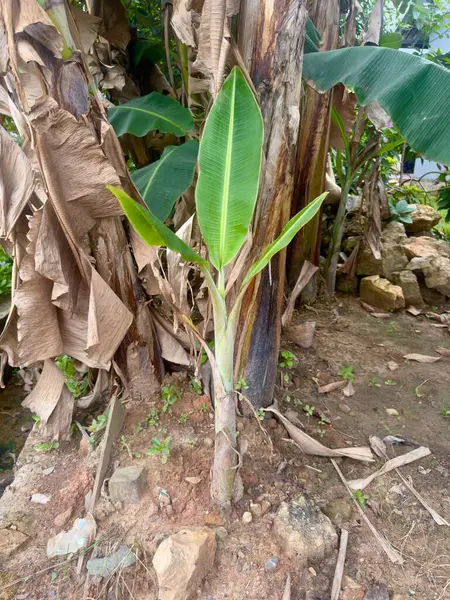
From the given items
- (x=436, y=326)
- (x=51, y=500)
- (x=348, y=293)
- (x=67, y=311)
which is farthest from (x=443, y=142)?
(x=348, y=293)

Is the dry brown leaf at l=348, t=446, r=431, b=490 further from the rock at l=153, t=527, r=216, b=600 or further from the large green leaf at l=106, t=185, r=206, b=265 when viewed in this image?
the large green leaf at l=106, t=185, r=206, b=265

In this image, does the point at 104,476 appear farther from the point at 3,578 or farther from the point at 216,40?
the point at 216,40

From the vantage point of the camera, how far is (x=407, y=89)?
112 cm

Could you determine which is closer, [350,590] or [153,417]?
[350,590]

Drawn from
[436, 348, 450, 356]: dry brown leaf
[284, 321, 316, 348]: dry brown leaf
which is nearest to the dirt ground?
[284, 321, 316, 348]: dry brown leaf

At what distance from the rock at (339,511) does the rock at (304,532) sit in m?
0.04

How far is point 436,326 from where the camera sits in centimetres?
257

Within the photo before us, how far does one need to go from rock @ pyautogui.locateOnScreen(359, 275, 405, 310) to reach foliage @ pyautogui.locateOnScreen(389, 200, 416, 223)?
0.59m

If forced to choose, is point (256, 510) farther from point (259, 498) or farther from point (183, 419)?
point (183, 419)

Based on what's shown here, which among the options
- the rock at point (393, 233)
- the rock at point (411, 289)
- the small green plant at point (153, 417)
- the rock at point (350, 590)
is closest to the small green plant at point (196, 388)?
the small green plant at point (153, 417)

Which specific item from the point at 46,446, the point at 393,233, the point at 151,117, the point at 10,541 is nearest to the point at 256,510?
the point at 10,541

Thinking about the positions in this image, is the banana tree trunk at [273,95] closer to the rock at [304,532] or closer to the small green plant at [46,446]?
the rock at [304,532]

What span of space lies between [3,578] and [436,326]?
257cm

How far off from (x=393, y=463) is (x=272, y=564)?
610 mm
